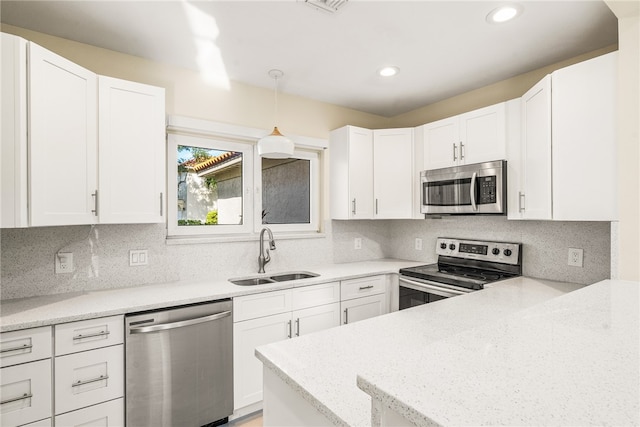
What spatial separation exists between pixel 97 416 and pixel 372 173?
270cm

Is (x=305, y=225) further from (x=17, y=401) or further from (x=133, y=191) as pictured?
(x=17, y=401)

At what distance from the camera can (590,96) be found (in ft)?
5.95

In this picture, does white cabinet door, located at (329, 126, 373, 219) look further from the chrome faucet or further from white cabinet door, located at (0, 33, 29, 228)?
white cabinet door, located at (0, 33, 29, 228)

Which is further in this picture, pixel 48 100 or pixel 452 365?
pixel 48 100

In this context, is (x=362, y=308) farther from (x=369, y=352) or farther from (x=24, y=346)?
(x=24, y=346)

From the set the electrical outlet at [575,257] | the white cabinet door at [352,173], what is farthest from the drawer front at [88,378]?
the electrical outlet at [575,257]

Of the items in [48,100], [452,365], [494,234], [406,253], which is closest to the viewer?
[452,365]

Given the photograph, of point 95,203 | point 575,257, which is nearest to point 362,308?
point 575,257

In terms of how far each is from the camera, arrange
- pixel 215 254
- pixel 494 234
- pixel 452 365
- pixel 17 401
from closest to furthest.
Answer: pixel 452 365, pixel 17 401, pixel 215 254, pixel 494 234

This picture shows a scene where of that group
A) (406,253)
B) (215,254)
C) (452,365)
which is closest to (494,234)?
(406,253)

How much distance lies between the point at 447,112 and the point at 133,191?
2814 mm

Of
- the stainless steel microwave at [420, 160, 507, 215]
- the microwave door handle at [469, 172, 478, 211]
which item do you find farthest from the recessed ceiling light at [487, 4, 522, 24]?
the microwave door handle at [469, 172, 478, 211]

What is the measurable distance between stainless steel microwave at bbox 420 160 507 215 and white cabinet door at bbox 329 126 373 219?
1.71 ft

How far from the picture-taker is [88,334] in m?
1.67
